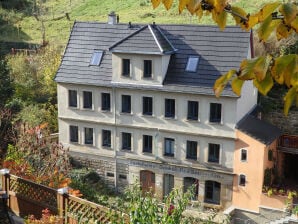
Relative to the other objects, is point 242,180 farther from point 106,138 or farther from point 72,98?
point 72,98

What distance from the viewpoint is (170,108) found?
25531 mm

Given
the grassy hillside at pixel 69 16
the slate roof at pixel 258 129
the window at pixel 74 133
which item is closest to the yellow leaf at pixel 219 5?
the slate roof at pixel 258 129

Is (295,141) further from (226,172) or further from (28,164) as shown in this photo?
(28,164)

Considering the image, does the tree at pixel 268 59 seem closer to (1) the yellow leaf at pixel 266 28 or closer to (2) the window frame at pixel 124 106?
(1) the yellow leaf at pixel 266 28

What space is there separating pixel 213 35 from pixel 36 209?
14.5 meters

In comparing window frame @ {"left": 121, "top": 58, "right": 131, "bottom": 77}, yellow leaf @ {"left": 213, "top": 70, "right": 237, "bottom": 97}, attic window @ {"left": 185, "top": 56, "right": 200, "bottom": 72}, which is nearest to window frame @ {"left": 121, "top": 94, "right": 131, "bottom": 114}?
window frame @ {"left": 121, "top": 58, "right": 131, "bottom": 77}

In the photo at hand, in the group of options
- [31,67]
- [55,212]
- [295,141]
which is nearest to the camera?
[55,212]

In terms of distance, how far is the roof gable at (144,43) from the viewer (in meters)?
24.9

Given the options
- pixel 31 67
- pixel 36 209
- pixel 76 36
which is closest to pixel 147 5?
pixel 31 67

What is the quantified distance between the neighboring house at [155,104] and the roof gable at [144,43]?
6 centimetres

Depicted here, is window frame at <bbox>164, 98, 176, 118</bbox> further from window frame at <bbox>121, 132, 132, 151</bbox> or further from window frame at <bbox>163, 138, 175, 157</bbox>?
window frame at <bbox>121, 132, 132, 151</bbox>

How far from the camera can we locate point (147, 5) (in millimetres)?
53438

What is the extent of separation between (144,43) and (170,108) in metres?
3.84

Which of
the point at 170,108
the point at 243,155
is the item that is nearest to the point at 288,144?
the point at 243,155
